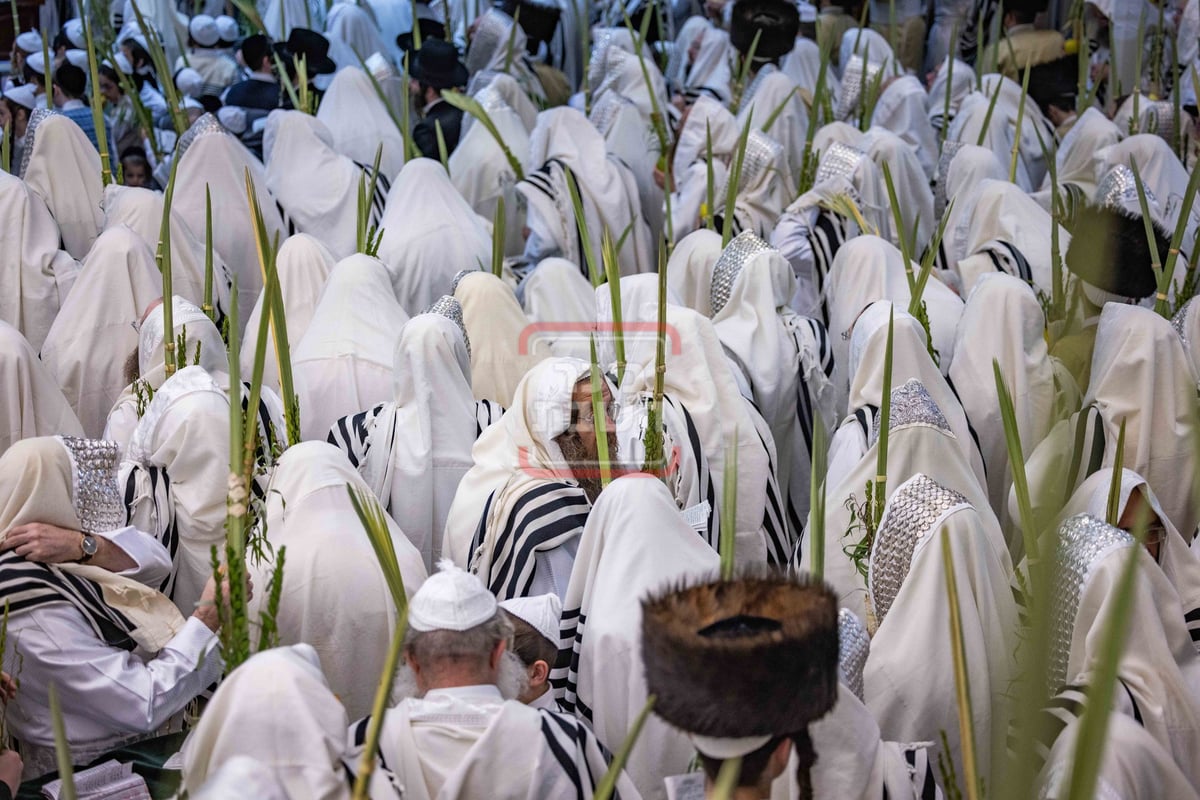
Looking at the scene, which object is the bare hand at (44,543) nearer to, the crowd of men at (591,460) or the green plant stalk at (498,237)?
the crowd of men at (591,460)

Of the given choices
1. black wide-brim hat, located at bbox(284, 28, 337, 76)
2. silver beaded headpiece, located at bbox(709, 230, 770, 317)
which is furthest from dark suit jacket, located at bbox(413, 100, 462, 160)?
silver beaded headpiece, located at bbox(709, 230, 770, 317)

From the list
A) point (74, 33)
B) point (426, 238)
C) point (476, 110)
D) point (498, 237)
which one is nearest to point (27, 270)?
point (426, 238)

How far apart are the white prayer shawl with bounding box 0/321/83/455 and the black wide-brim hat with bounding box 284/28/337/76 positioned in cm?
367

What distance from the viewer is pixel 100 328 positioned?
4.05 metres

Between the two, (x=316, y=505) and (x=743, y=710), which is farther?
(x=316, y=505)

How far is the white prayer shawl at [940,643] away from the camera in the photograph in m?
2.57

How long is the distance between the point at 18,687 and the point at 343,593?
60 centimetres

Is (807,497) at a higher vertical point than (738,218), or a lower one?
lower

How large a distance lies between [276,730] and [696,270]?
10.2 feet

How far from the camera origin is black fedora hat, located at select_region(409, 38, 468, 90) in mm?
6469

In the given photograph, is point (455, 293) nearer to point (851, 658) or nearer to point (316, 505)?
point (316, 505)

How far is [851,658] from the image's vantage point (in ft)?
8.33

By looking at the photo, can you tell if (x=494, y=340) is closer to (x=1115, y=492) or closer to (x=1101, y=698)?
(x=1115, y=492)

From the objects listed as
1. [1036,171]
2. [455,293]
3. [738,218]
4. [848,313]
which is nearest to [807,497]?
[848,313]
